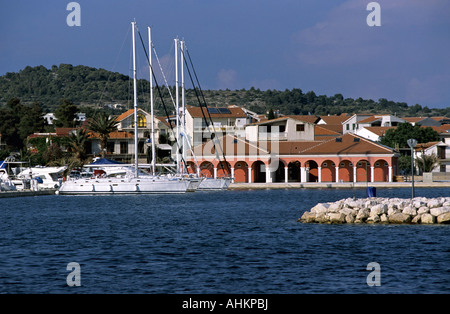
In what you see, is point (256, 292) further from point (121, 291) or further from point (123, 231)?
point (123, 231)

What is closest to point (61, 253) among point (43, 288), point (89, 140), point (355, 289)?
point (43, 288)

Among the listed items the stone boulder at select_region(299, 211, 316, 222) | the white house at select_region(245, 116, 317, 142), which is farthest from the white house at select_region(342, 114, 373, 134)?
the stone boulder at select_region(299, 211, 316, 222)

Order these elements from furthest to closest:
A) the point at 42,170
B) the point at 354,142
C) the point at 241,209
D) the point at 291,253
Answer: the point at 354,142, the point at 42,170, the point at 241,209, the point at 291,253

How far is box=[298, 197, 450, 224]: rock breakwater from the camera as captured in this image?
31.4m

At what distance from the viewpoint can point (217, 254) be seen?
24297mm

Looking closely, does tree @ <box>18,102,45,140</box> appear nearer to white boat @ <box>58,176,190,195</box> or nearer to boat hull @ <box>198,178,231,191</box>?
white boat @ <box>58,176,190,195</box>

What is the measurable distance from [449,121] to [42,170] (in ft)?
261

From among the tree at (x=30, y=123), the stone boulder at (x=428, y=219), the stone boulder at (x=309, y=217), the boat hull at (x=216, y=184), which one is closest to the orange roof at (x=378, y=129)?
the boat hull at (x=216, y=184)

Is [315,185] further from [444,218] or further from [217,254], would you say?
[217,254]

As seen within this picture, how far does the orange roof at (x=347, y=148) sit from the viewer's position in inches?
2940

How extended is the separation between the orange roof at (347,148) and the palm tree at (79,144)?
25153 millimetres

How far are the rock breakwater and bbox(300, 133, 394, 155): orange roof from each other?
1620 inches

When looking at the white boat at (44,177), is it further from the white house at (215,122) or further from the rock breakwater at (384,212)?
the rock breakwater at (384,212)

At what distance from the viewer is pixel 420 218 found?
31.5 meters
